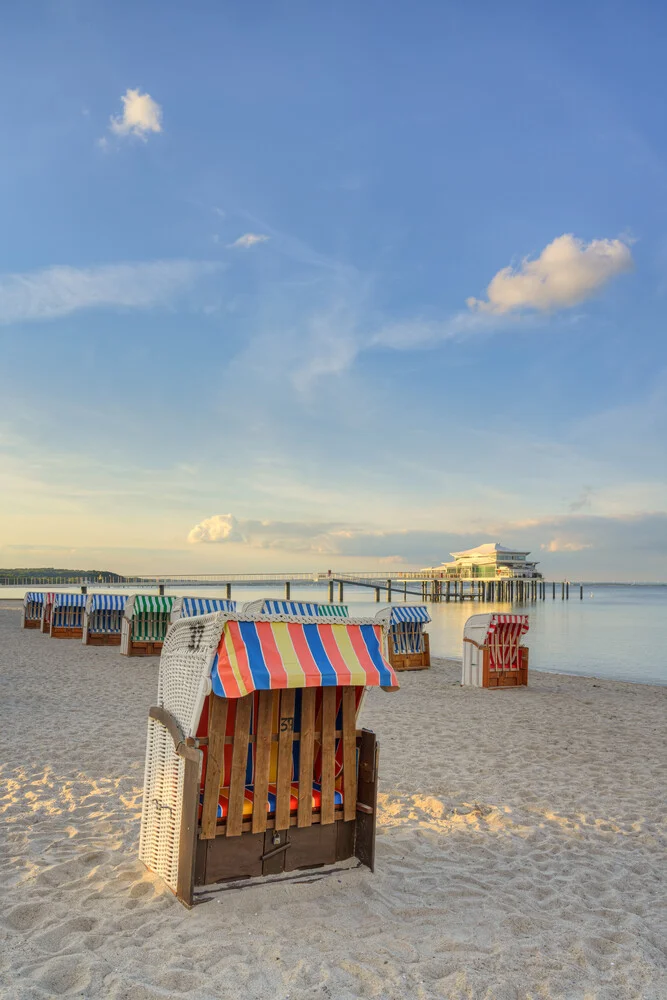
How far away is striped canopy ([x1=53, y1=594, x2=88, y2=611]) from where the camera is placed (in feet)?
70.9

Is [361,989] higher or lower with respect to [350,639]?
lower

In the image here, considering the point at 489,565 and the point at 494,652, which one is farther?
the point at 489,565

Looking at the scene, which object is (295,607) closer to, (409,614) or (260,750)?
(409,614)

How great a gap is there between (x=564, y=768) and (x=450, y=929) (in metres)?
3.91

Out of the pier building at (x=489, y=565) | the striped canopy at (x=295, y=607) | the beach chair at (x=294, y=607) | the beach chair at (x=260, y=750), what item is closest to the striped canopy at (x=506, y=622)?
the beach chair at (x=294, y=607)

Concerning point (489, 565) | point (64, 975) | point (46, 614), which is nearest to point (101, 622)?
point (46, 614)

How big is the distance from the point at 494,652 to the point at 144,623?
8.61 meters

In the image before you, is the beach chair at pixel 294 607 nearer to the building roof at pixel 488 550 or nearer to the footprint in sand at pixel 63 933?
the footprint in sand at pixel 63 933

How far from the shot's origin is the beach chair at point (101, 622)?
1920 centimetres

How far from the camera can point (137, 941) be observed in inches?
131

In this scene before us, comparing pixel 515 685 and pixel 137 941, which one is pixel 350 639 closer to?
pixel 137 941

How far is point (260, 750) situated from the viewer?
147 inches

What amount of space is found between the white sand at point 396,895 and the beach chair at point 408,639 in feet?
24.5

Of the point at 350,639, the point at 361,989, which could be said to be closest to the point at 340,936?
the point at 361,989
